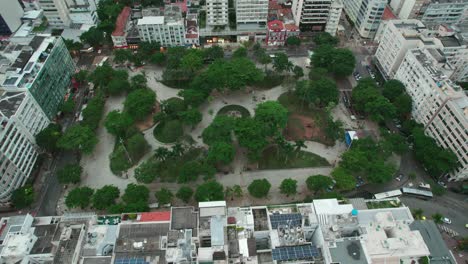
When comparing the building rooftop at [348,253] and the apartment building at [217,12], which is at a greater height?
the apartment building at [217,12]

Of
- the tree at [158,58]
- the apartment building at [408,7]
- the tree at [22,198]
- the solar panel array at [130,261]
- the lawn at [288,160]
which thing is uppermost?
the apartment building at [408,7]

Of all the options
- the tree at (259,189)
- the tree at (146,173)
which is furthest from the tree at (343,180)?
the tree at (146,173)

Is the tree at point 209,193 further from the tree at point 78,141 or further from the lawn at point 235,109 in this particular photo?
the tree at point 78,141

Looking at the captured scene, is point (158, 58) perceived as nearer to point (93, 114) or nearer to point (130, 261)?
point (93, 114)

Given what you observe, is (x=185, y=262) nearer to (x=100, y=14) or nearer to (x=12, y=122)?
(x=12, y=122)

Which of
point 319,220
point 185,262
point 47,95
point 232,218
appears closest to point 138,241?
point 185,262

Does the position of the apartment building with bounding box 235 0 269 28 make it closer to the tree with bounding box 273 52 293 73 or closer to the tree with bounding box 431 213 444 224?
the tree with bounding box 273 52 293 73

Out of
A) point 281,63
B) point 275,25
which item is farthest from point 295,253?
point 275,25

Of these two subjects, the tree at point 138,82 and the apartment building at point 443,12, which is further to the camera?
the apartment building at point 443,12
